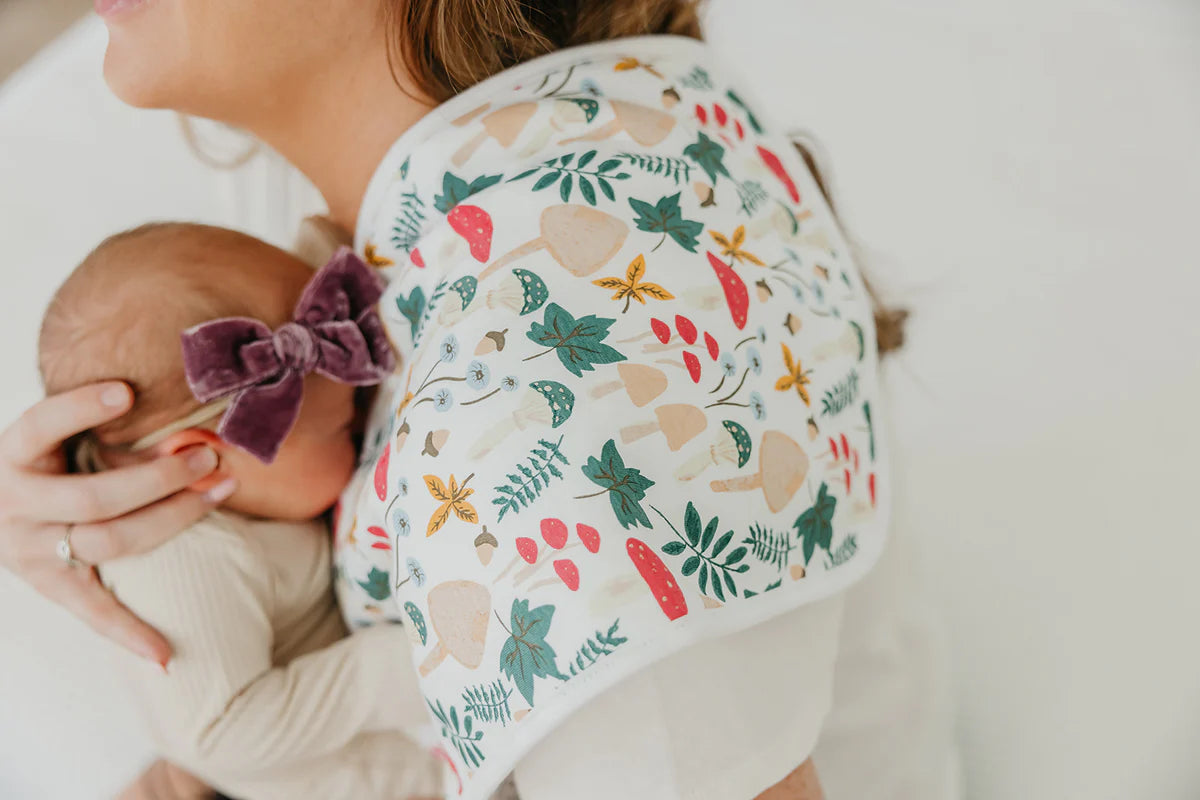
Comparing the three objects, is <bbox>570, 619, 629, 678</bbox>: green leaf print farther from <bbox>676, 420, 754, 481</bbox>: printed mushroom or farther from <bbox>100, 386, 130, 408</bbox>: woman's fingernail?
<bbox>100, 386, 130, 408</bbox>: woman's fingernail

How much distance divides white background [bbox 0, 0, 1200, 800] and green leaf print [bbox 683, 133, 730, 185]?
16.6 inches

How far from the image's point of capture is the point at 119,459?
0.77 m

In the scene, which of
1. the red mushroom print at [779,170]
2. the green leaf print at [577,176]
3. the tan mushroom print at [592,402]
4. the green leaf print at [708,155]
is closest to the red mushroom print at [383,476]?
the tan mushroom print at [592,402]

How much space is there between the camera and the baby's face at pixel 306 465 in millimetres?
784

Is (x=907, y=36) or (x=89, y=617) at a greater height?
(x=907, y=36)

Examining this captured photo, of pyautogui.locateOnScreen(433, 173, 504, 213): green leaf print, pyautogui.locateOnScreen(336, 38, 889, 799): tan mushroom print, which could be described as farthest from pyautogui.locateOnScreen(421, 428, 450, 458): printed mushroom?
pyautogui.locateOnScreen(433, 173, 504, 213): green leaf print

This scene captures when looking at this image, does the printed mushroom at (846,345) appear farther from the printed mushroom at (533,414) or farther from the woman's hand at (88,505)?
the woman's hand at (88,505)

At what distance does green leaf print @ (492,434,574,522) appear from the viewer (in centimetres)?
48

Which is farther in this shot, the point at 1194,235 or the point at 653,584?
the point at 1194,235

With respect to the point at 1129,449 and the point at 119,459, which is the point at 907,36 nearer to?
the point at 1129,449

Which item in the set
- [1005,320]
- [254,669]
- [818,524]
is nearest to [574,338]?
[818,524]

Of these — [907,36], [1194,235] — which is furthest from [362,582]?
[907,36]

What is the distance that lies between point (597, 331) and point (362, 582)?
0.36m

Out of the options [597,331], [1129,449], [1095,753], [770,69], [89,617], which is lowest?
[1095,753]
